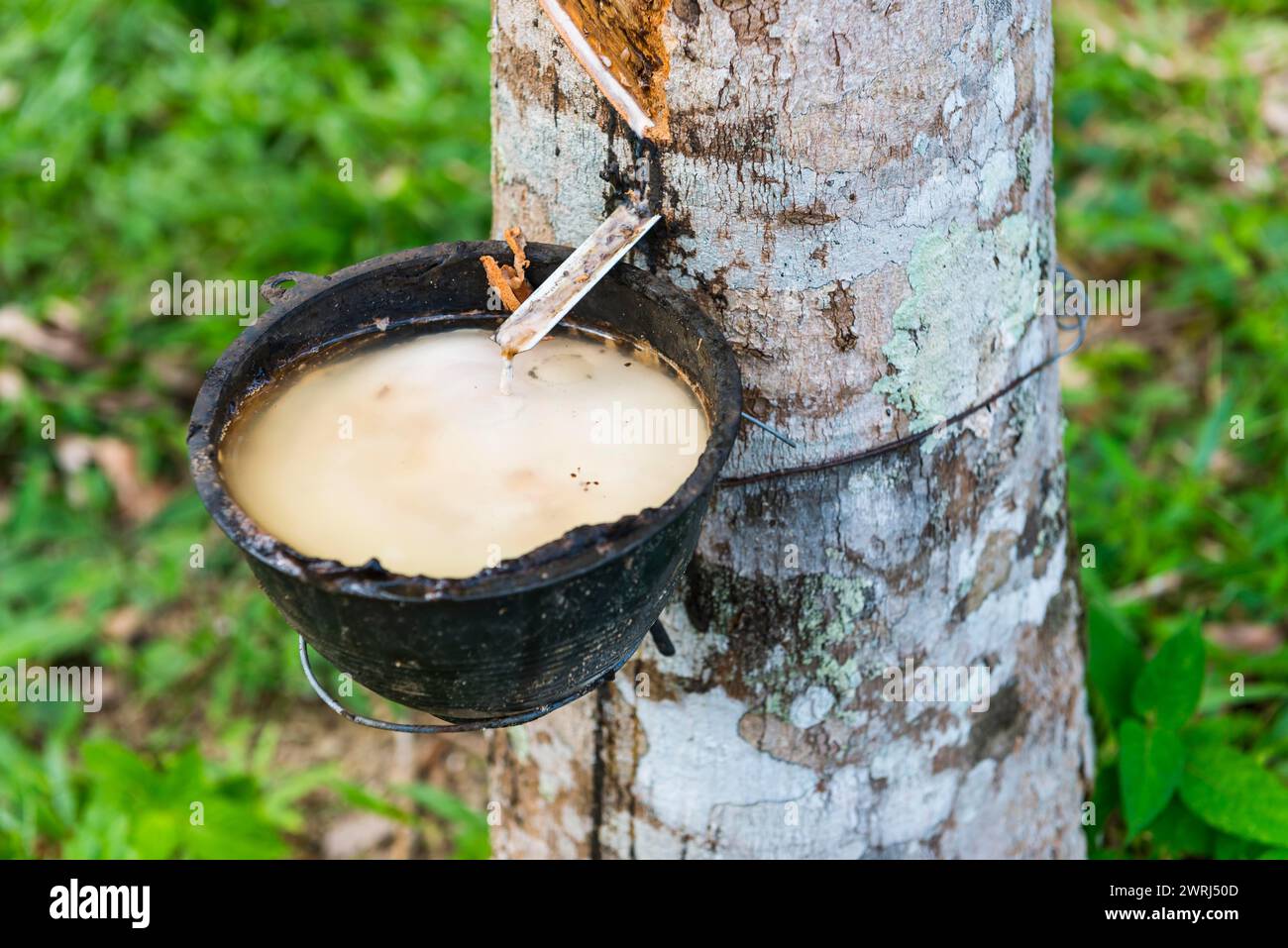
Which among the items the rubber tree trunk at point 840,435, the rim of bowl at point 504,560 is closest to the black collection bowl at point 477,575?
the rim of bowl at point 504,560

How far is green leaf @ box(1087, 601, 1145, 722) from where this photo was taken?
9.05 feet

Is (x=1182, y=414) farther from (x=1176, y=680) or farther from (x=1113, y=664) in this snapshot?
(x=1176, y=680)

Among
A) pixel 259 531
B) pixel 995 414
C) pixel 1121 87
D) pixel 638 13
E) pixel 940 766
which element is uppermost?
pixel 1121 87

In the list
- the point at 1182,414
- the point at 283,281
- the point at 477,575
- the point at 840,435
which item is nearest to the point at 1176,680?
the point at 840,435

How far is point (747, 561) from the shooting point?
81.5 inches

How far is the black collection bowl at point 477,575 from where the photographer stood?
152 centimetres

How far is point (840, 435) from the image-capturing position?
197 cm

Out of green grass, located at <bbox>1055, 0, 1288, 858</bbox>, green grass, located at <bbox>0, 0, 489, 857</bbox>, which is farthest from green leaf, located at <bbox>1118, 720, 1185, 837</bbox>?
green grass, located at <bbox>0, 0, 489, 857</bbox>

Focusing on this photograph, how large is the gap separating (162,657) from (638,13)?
8.34 ft

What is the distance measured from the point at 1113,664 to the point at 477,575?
5.87 feet

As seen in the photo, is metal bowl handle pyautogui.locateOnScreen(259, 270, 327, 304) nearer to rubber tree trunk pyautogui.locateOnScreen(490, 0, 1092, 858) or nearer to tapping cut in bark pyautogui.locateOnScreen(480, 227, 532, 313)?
tapping cut in bark pyautogui.locateOnScreen(480, 227, 532, 313)

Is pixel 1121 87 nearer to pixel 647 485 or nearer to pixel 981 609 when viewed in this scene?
pixel 981 609

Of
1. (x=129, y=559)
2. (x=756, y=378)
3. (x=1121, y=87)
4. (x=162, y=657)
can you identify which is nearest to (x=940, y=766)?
(x=756, y=378)

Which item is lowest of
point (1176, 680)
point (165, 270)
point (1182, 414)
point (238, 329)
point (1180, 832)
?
point (1180, 832)
